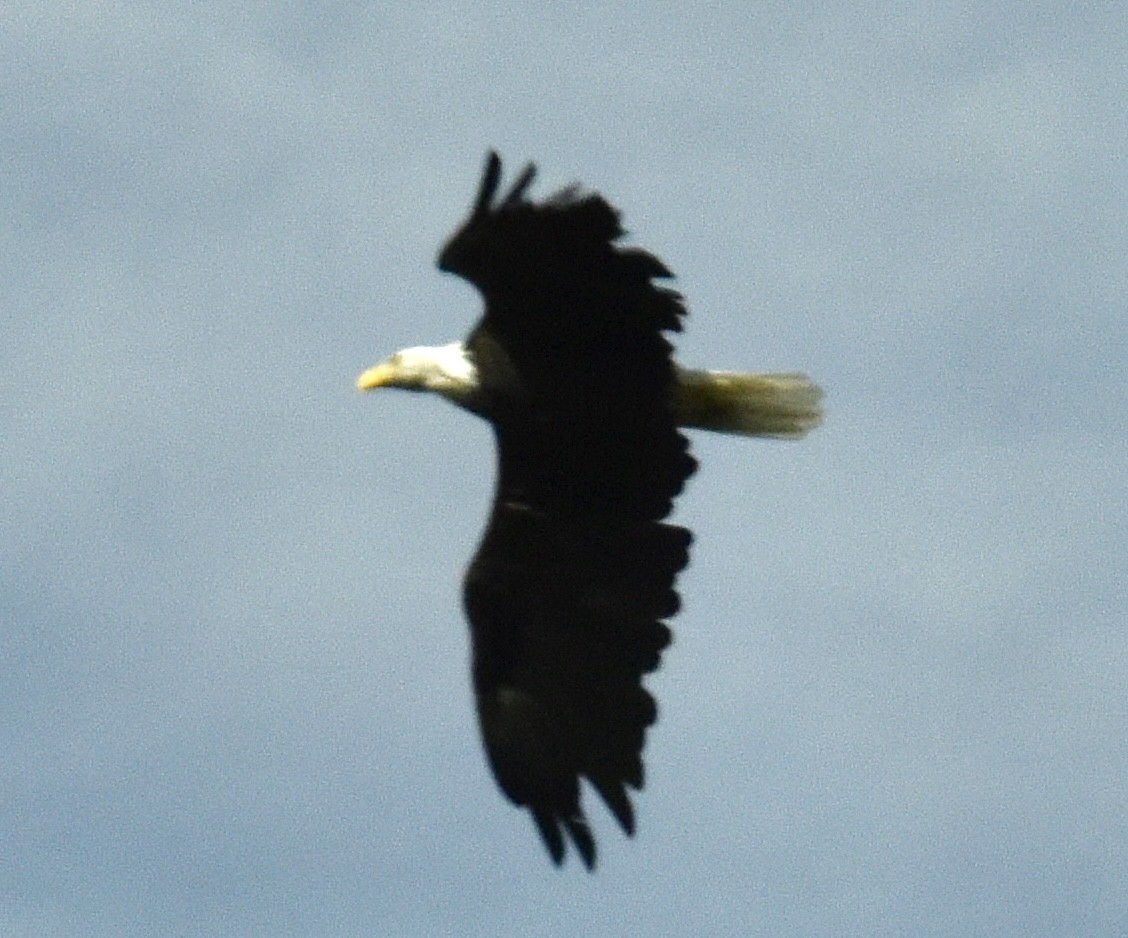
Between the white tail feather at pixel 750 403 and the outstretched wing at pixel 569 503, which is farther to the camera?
the white tail feather at pixel 750 403

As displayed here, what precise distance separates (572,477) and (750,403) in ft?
2.50

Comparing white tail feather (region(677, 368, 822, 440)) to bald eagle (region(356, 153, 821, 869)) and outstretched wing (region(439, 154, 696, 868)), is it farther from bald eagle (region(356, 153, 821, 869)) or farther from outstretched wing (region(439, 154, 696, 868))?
outstretched wing (region(439, 154, 696, 868))

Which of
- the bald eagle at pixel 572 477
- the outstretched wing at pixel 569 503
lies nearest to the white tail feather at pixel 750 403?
the bald eagle at pixel 572 477

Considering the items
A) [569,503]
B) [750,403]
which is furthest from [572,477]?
[750,403]

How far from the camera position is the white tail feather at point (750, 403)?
1466cm

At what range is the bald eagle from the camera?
13734 mm

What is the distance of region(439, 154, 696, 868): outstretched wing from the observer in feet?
44.8

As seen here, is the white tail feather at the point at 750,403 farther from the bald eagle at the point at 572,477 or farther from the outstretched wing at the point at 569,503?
the outstretched wing at the point at 569,503

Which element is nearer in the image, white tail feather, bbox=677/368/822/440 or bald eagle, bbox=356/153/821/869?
bald eagle, bbox=356/153/821/869

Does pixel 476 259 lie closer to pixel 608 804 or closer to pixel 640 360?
pixel 640 360

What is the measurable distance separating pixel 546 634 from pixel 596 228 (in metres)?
2.05

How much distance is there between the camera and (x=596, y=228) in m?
13.4

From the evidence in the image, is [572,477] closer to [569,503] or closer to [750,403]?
[569,503]

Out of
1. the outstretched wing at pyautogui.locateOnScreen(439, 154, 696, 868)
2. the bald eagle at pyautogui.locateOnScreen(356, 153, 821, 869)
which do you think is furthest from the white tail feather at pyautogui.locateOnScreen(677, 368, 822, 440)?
the outstretched wing at pyautogui.locateOnScreen(439, 154, 696, 868)
